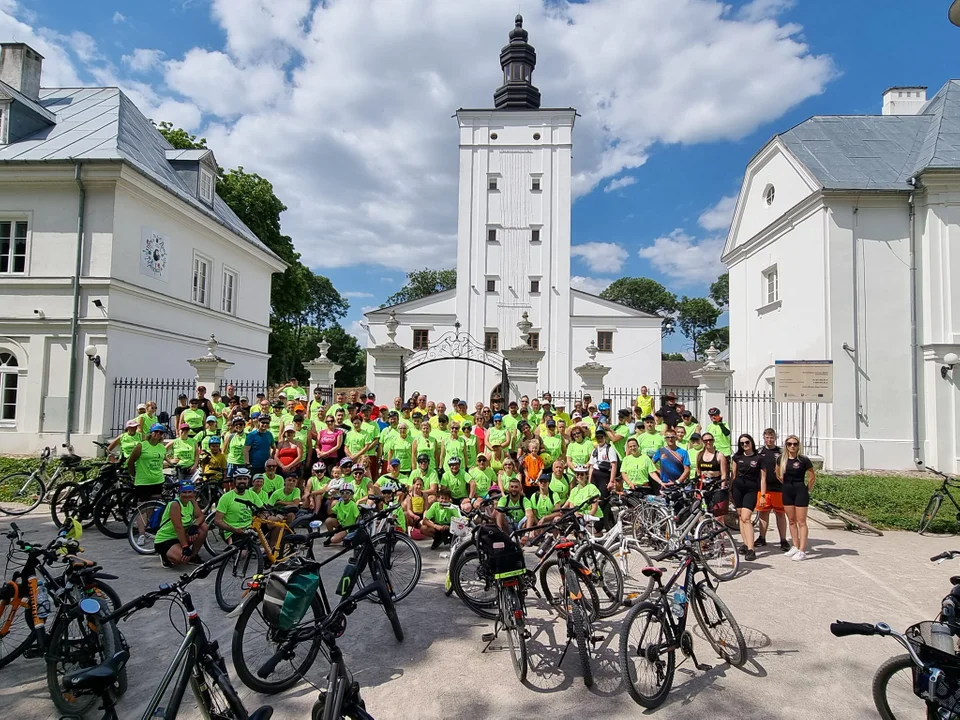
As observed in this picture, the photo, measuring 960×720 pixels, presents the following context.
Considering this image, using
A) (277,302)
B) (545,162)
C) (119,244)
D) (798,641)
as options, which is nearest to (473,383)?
(277,302)

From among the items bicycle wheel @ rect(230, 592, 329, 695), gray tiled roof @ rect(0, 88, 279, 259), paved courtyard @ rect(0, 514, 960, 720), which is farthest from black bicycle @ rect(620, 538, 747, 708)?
gray tiled roof @ rect(0, 88, 279, 259)

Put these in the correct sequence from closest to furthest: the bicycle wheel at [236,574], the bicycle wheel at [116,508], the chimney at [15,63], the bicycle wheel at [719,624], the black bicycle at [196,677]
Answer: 1. the black bicycle at [196,677]
2. the bicycle wheel at [719,624]
3. the bicycle wheel at [236,574]
4. the bicycle wheel at [116,508]
5. the chimney at [15,63]

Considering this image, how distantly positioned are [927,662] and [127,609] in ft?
16.5

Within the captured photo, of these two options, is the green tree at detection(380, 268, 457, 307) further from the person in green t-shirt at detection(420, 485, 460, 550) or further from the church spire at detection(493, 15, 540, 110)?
the person in green t-shirt at detection(420, 485, 460, 550)

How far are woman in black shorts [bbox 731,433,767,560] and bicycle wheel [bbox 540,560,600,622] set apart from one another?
379 centimetres

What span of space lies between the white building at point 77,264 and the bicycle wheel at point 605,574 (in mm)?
14429

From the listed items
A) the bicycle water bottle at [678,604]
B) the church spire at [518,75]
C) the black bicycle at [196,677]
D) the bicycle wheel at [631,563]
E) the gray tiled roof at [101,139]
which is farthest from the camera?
the church spire at [518,75]

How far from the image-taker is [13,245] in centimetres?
1560

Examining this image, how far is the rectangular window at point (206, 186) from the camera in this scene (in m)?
20.7

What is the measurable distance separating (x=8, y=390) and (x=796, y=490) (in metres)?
18.7

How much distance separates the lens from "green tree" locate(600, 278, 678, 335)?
67.2m

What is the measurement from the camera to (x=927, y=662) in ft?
11.2

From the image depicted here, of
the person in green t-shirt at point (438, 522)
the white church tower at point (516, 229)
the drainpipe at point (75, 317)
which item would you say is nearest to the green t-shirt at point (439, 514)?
the person in green t-shirt at point (438, 522)

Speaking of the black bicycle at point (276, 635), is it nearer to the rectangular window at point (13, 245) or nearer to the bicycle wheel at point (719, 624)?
the bicycle wheel at point (719, 624)
